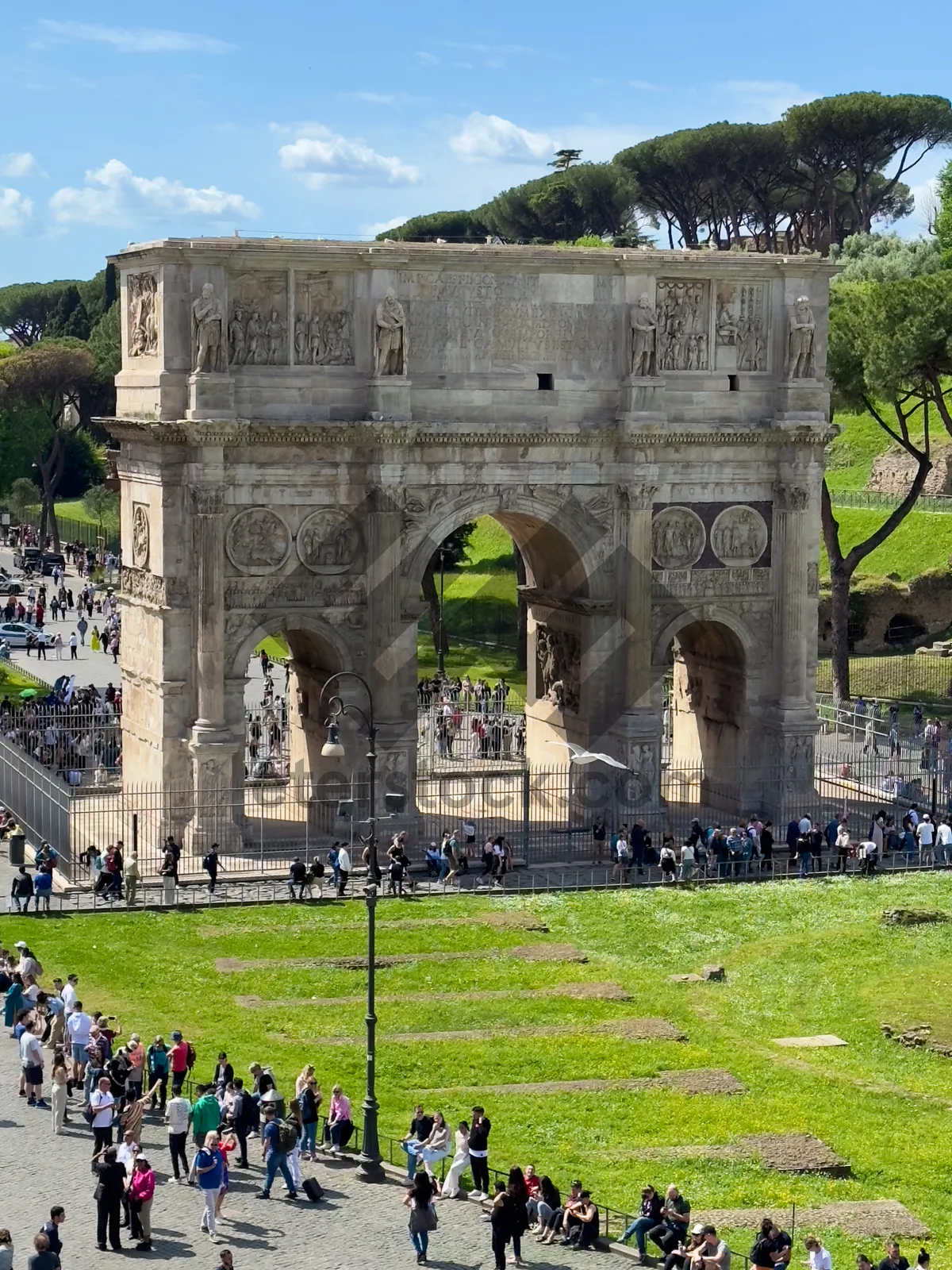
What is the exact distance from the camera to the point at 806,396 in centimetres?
5131

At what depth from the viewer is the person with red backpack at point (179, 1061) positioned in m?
31.3

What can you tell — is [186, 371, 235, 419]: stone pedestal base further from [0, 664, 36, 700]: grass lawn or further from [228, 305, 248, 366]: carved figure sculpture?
[0, 664, 36, 700]: grass lawn

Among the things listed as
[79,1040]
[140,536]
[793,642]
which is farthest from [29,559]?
[79,1040]

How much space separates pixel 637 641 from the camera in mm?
50469

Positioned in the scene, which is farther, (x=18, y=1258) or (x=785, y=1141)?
(x=785, y=1141)

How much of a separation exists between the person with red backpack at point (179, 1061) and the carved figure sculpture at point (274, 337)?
19.8 meters

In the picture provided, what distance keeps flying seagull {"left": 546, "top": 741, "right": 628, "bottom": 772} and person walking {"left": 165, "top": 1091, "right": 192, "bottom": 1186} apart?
798 inches

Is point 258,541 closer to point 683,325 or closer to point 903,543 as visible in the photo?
point 683,325

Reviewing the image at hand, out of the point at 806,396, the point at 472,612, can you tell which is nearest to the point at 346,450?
the point at 806,396

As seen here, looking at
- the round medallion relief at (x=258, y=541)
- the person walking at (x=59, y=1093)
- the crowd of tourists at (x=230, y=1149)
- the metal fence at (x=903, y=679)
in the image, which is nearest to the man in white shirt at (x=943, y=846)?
the round medallion relief at (x=258, y=541)

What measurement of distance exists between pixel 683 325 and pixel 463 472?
21.0 ft

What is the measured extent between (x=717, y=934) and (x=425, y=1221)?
684 inches

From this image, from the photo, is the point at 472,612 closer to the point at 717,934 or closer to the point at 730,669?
the point at 730,669

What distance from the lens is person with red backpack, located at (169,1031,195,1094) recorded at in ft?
103
